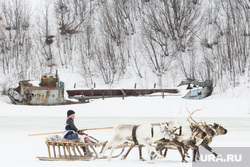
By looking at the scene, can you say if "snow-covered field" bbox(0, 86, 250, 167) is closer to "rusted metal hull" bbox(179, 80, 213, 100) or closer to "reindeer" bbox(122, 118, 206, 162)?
"rusted metal hull" bbox(179, 80, 213, 100)

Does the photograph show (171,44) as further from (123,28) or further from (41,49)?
(41,49)

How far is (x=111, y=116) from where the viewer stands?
52.8ft

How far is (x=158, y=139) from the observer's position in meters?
5.37

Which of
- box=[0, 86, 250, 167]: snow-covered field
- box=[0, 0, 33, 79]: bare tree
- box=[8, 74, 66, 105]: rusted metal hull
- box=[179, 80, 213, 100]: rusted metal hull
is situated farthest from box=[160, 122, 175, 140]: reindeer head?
box=[0, 0, 33, 79]: bare tree

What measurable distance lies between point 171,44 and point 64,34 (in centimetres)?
1024

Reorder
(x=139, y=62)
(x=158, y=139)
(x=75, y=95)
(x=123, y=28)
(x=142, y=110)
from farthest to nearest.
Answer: (x=123, y=28) → (x=139, y=62) → (x=75, y=95) → (x=142, y=110) → (x=158, y=139)

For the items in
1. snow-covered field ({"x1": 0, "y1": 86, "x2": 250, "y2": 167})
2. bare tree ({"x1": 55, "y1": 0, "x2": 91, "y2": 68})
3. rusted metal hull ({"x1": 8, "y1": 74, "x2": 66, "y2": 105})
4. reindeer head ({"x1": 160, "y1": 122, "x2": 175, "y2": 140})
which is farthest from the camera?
bare tree ({"x1": 55, "y1": 0, "x2": 91, "y2": 68})

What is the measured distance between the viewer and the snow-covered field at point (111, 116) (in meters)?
8.97

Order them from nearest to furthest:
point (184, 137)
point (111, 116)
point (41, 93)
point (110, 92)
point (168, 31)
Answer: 1. point (184, 137)
2. point (111, 116)
3. point (41, 93)
4. point (110, 92)
5. point (168, 31)

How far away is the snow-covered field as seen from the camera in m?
8.97

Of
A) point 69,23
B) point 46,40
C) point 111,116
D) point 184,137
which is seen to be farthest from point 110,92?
point 184,137

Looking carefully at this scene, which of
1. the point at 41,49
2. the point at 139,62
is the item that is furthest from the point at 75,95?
the point at 41,49

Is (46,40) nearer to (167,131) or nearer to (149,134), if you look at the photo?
(149,134)

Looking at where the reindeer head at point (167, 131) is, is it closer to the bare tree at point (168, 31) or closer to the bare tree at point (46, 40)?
the bare tree at point (168, 31)
